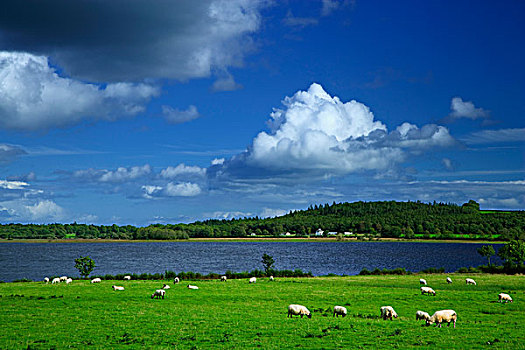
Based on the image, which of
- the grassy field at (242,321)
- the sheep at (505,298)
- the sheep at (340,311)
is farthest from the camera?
the sheep at (505,298)

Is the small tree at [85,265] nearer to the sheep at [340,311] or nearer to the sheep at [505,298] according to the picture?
the sheep at [340,311]

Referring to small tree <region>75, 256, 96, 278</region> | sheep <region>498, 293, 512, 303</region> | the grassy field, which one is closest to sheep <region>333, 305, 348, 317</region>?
the grassy field

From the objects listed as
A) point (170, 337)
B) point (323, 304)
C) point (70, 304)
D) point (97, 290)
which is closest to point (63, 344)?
point (170, 337)

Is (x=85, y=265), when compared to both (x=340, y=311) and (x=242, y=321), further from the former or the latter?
(x=340, y=311)

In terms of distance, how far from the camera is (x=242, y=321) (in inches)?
1095

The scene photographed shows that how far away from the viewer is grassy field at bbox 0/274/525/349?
851 inches

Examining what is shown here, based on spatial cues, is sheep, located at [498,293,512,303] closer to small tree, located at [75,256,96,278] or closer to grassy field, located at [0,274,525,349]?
grassy field, located at [0,274,525,349]

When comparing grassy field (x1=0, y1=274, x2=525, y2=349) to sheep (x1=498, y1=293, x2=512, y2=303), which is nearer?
grassy field (x1=0, y1=274, x2=525, y2=349)

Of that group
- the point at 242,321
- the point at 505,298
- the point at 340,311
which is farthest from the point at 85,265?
the point at 505,298

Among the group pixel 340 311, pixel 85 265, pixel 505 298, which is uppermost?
pixel 340 311

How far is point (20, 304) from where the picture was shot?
3475cm

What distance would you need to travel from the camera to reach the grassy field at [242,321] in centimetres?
2162

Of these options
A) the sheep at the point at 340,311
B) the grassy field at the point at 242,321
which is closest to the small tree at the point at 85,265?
the grassy field at the point at 242,321

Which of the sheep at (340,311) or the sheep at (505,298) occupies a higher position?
the sheep at (340,311)
